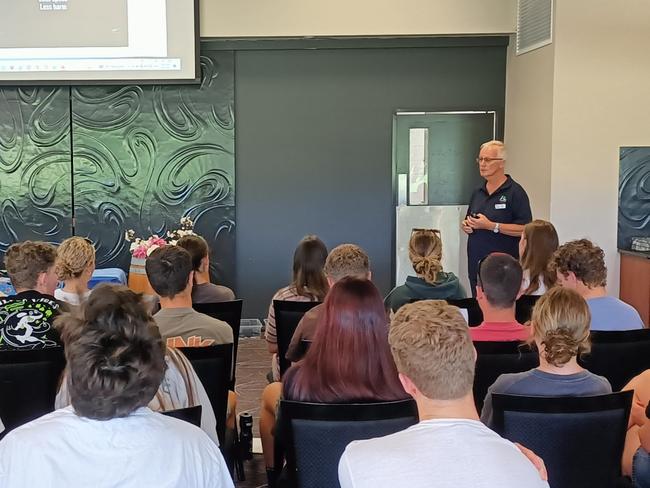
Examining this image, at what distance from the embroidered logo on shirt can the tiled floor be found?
0.87m

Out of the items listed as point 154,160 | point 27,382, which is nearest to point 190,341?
point 27,382

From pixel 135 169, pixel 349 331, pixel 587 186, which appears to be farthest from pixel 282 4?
pixel 349 331

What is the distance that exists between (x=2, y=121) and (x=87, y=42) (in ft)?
3.70

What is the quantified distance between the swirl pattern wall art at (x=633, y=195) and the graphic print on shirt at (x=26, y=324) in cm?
469

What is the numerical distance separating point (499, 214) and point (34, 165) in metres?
4.25

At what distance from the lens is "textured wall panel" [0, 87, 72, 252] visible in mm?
6727

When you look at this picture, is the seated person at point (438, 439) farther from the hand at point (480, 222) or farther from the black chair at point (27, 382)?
the hand at point (480, 222)

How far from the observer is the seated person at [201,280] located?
3998 millimetres

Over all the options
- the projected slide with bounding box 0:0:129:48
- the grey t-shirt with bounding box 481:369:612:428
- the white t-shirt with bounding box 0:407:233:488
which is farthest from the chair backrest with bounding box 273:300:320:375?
the projected slide with bounding box 0:0:129:48

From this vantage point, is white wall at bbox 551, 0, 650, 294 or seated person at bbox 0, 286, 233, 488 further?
white wall at bbox 551, 0, 650, 294

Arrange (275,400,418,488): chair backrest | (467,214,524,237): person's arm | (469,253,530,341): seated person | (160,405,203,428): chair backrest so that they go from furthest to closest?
(467,214,524,237): person's arm < (469,253,530,341): seated person < (275,400,418,488): chair backrest < (160,405,203,428): chair backrest

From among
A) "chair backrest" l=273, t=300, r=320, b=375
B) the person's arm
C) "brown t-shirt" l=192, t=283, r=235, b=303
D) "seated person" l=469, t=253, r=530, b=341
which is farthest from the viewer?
the person's arm

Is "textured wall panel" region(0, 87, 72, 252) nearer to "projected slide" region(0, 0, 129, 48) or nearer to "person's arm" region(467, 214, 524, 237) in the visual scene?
"projected slide" region(0, 0, 129, 48)

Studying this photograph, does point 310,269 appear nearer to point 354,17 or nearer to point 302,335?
point 302,335
